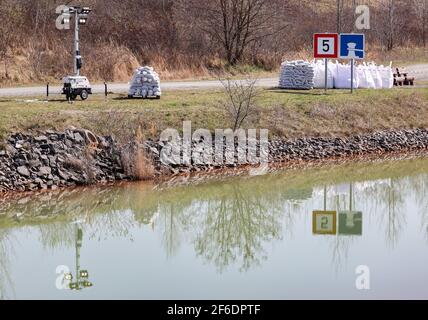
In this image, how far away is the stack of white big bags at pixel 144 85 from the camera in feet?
99.6

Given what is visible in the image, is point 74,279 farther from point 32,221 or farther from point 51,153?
point 51,153

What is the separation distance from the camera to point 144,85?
30.5 metres

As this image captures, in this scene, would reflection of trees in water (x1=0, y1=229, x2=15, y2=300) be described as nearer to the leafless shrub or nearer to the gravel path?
the leafless shrub

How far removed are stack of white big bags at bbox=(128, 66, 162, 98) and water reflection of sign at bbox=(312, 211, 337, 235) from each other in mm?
9120

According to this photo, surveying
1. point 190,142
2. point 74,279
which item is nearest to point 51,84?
point 190,142

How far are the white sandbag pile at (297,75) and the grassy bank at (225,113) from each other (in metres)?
0.87

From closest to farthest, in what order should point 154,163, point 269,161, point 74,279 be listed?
point 74,279 < point 154,163 < point 269,161

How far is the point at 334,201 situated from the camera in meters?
24.9

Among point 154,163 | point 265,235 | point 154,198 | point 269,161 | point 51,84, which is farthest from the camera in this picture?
point 51,84

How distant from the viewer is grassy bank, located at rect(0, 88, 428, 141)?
86.6 ft

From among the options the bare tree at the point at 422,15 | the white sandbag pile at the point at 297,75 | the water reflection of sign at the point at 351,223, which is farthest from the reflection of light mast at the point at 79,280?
the bare tree at the point at 422,15

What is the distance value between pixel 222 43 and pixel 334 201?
21.2m

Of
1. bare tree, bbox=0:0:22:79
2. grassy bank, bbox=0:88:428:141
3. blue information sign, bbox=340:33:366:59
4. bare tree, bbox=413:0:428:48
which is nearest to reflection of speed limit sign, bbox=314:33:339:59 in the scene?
blue information sign, bbox=340:33:366:59

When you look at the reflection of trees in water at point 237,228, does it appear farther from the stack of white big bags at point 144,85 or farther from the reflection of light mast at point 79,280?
the stack of white big bags at point 144,85
